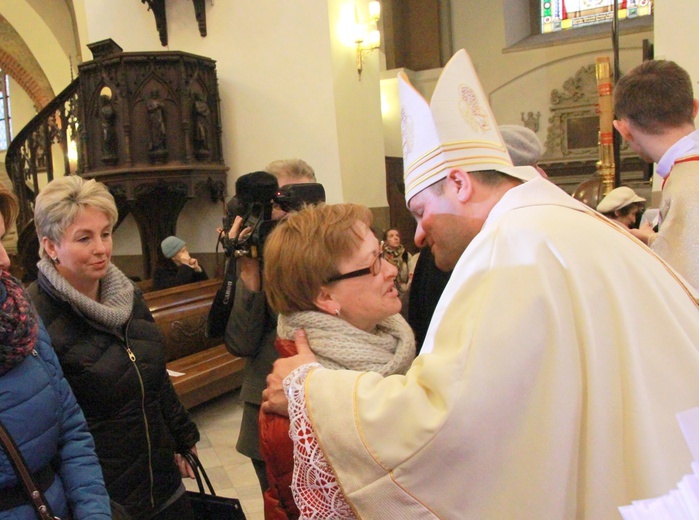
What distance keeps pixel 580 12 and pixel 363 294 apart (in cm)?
1092

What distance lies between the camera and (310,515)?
3.85ft

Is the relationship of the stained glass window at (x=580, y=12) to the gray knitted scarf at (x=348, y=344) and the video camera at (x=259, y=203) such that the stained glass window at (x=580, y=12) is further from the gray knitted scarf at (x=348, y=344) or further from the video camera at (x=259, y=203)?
the gray knitted scarf at (x=348, y=344)

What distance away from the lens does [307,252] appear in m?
1.52

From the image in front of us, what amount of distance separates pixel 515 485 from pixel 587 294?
1.10 feet

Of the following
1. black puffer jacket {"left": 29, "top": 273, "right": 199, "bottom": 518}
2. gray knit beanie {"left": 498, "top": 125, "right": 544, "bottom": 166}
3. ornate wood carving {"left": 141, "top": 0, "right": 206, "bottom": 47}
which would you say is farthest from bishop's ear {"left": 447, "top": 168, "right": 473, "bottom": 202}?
ornate wood carving {"left": 141, "top": 0, "right": 206, "bottom": 47}

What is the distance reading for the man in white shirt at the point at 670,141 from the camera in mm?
2021

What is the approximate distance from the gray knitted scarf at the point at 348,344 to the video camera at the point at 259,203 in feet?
1.90

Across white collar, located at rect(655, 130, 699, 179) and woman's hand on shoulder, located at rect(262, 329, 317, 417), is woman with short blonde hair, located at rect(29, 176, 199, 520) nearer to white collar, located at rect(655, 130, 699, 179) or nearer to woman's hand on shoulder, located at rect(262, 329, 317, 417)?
woman's hand on shoulder, located at rect(262, 329, 317, 417)

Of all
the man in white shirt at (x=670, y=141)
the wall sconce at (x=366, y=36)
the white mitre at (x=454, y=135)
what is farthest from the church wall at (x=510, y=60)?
the white mitre at (x=454, y=135)

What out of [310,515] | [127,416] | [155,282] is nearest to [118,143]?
[155,282]

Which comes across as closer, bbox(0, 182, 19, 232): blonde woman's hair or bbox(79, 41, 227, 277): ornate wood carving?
bbox(0, 182, 19, 232): blonde woman's hair

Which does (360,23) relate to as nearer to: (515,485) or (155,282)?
(155,282)

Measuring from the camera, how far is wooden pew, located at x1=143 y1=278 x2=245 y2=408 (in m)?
4.83

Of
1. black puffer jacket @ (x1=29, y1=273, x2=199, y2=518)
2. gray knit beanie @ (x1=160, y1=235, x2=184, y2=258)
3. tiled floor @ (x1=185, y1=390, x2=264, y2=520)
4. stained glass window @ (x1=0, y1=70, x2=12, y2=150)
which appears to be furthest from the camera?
stained glass window @ (x1=0, y1=70, x2=12, y2=150)
